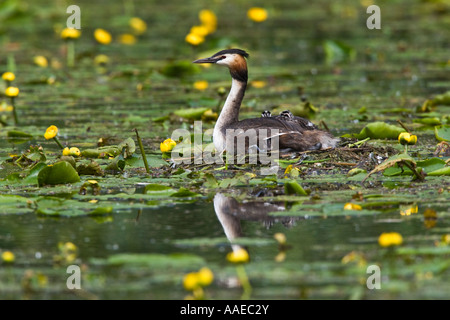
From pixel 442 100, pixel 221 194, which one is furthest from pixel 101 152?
pixel 442 100

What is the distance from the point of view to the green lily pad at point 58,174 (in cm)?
768

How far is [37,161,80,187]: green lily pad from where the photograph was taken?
768 centimetres

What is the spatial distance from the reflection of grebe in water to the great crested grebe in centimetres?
132

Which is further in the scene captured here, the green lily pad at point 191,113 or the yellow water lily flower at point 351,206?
the green lily pad at point 191,113

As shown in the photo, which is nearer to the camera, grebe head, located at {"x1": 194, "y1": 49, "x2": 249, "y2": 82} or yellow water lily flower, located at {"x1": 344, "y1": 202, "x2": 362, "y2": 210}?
yellow water lily flower, located at {"x1": 344, "y1": 202, "x2": 362, "y2": 210}

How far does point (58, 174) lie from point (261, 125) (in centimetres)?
204

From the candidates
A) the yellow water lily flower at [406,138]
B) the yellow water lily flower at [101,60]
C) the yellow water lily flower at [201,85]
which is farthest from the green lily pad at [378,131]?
the yellow water lily flower at [101,60]

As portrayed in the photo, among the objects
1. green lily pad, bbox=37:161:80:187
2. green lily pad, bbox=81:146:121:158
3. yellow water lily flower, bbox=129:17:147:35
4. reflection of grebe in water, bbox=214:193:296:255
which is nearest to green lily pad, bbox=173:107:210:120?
green lily pad, bbox=81:146:121:158

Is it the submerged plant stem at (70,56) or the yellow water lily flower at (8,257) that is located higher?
the submerged plant stem at (70,56)

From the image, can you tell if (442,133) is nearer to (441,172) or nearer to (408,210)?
(441,172)

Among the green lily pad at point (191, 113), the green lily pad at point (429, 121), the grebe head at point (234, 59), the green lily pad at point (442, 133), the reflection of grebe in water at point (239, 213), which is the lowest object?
the reflection of grebe in water at point (239, 213)

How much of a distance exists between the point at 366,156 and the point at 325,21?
41.6 ft

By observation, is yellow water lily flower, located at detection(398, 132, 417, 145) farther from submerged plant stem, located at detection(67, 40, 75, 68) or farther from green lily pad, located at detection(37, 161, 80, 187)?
submerged plant stem, located at detection(67, 40, 75, 68)

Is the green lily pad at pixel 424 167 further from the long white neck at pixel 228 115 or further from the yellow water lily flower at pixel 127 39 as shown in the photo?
the yellow water lily flower at pixel 127 39
